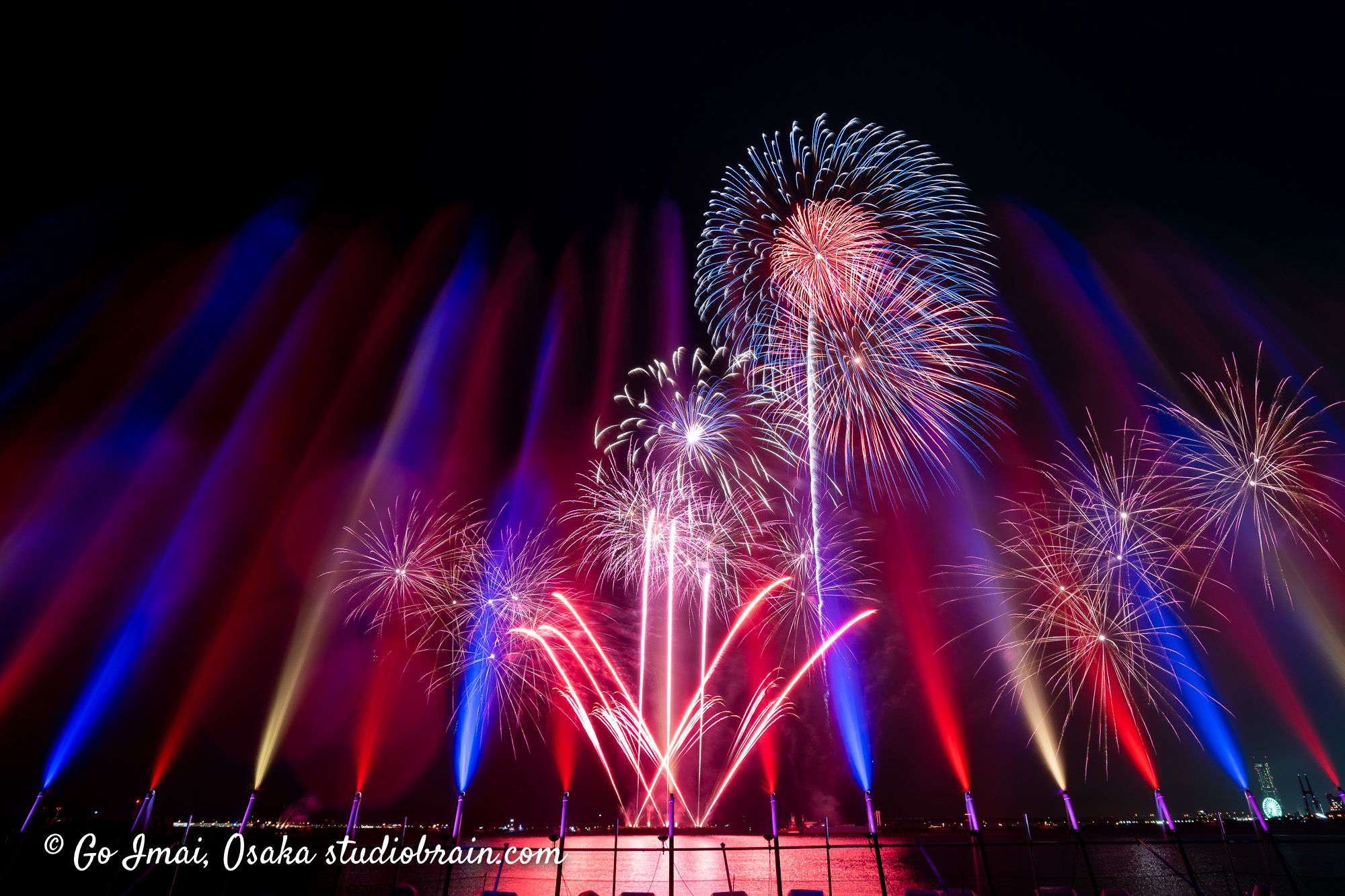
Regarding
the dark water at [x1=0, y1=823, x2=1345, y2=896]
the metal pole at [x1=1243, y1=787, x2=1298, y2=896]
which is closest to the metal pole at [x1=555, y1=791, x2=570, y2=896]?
the dark water at [x1=0, y1=823, x2=1345, y2=896]

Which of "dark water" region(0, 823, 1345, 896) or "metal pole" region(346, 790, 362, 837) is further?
"dark water" region(0, 823, 1345, 896)

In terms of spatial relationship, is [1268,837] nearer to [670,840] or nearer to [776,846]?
[776,846]

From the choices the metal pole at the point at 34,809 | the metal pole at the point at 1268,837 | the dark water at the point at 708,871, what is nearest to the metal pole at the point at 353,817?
the dark water at the point at 708,871

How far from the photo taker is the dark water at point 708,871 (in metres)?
36.7

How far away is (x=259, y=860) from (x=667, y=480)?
57.8 feet

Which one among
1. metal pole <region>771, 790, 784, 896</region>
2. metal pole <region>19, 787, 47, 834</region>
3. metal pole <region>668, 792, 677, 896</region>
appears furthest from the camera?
metal pole <region>19, 787, 47, 834</region>

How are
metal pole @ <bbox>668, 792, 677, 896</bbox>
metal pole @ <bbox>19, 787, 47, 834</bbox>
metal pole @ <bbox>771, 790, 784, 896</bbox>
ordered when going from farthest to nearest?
metal pole @ <bbox>19, 787, 47, 834</bbox>, metal pole @ <bbox>668, 792, 677, 896</bbox>, metal pole @ <bbox>771, 790, 784, 896</bbox>

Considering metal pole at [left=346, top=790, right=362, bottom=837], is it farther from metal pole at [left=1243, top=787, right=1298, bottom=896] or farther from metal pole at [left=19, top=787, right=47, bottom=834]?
metal pole at [left=1243, top=787, right=1298, bottom=896]

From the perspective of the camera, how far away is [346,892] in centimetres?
2245

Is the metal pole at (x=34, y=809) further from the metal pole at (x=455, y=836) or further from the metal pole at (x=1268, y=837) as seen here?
the metal pole at (x=1268, y=837)

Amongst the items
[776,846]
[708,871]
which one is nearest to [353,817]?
[776,846]

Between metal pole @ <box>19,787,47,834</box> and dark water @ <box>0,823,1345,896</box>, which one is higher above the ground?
metal pole @ <box>19,787,47,834</box>

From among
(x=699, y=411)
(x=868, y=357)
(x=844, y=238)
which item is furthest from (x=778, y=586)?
(x=844, y=238)

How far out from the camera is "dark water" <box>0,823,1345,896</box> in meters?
36.7
